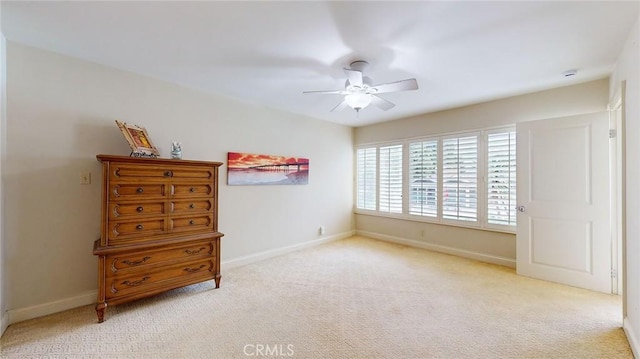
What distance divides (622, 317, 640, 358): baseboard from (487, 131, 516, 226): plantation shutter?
1.68 meters

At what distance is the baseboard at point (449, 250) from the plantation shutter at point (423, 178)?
536 millimetres

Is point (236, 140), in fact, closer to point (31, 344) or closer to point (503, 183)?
point (31, 344)

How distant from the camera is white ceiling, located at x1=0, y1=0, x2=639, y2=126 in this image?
1877 millimetres

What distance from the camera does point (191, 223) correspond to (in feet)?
9.58

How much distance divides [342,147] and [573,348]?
169 inches

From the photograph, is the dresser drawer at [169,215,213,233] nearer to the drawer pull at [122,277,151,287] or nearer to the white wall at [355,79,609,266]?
the drawer pull at [122,277,151,287]

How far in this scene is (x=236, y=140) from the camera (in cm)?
387

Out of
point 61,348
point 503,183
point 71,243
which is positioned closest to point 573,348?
point 503,183

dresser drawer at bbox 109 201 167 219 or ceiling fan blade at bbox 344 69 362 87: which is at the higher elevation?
ceiling fan blade at bbox 344 69 362 87

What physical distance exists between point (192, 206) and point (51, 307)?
1.48 m

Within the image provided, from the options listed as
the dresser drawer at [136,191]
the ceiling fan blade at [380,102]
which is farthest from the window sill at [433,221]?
the dresser drawer at [136,191]

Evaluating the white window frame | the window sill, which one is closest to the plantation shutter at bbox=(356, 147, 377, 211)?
the window sill

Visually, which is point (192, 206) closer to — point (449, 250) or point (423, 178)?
point (423, 178)

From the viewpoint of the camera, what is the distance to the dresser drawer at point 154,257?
7.94 feet
